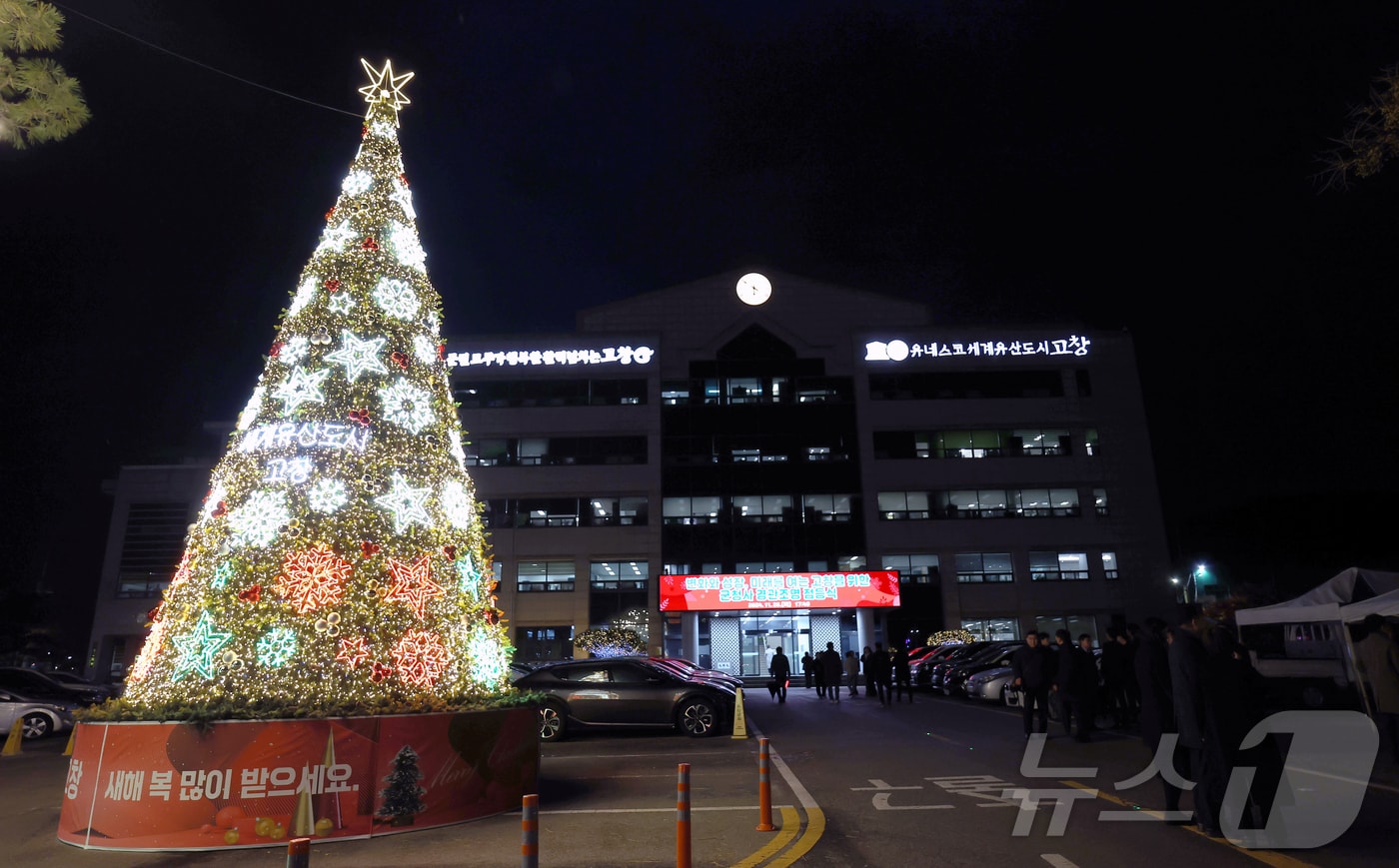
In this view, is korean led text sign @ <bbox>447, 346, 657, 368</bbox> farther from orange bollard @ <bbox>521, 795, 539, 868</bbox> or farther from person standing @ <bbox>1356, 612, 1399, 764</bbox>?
orange bollard @ <bbox>521, 795, 539, 868</bbox>

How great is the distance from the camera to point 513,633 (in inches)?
1587

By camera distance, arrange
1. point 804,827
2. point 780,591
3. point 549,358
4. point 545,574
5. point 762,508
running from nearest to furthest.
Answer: point 804,827
point 780,591
point 545,574
point 762,508
point 549,358

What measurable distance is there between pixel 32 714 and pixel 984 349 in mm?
39653

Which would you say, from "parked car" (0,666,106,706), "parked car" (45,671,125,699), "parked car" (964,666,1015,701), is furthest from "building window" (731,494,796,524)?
"parked car" (0,666,106,706)

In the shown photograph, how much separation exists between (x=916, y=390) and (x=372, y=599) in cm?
3766

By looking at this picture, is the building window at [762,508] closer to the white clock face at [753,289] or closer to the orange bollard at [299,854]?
the white clock face at [753,289]

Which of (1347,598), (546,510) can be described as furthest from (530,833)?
(546,510)

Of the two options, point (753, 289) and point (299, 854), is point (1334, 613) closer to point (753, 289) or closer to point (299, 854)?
point (299, 854)

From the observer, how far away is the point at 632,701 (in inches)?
624

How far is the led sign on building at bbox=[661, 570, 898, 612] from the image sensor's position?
117ft

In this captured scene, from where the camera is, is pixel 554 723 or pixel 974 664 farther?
pixel 974 664

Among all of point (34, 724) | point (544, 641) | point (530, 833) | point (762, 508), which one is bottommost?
point (34, 724)

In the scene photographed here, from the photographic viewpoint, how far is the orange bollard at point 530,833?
3968mm

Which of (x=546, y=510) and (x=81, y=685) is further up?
(x=546, y=510)
